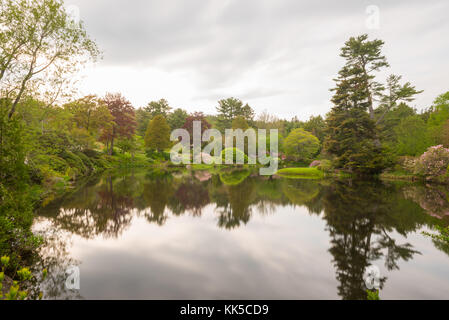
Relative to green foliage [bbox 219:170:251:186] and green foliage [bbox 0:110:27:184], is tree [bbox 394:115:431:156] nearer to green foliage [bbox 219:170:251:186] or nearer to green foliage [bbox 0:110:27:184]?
green foliage [bbox 219:170:251:186]

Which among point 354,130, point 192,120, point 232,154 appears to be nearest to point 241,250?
point 354,130

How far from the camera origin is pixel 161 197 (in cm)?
1123

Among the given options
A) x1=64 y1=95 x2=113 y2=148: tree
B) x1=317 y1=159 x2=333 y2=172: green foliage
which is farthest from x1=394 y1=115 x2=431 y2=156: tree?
x1=64 y1=95 x2=113 y2=148: tree

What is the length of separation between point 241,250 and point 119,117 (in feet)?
124

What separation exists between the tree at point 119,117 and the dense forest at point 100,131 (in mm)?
162

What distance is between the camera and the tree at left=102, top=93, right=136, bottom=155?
36125 millimetres

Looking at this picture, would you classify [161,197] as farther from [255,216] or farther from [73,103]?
[73,103]

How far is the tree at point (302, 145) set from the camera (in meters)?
35.1

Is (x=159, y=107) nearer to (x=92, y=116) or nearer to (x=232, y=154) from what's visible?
(x=92, y=116)

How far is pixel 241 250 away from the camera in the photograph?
516 centimetres

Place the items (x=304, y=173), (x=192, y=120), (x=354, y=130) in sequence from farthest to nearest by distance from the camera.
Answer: (x=192, y=120), (x=304, y=173), (x=354, y=130)

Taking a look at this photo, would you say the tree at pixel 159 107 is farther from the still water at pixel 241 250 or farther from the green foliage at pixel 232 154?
the still water at pixel 241 250
